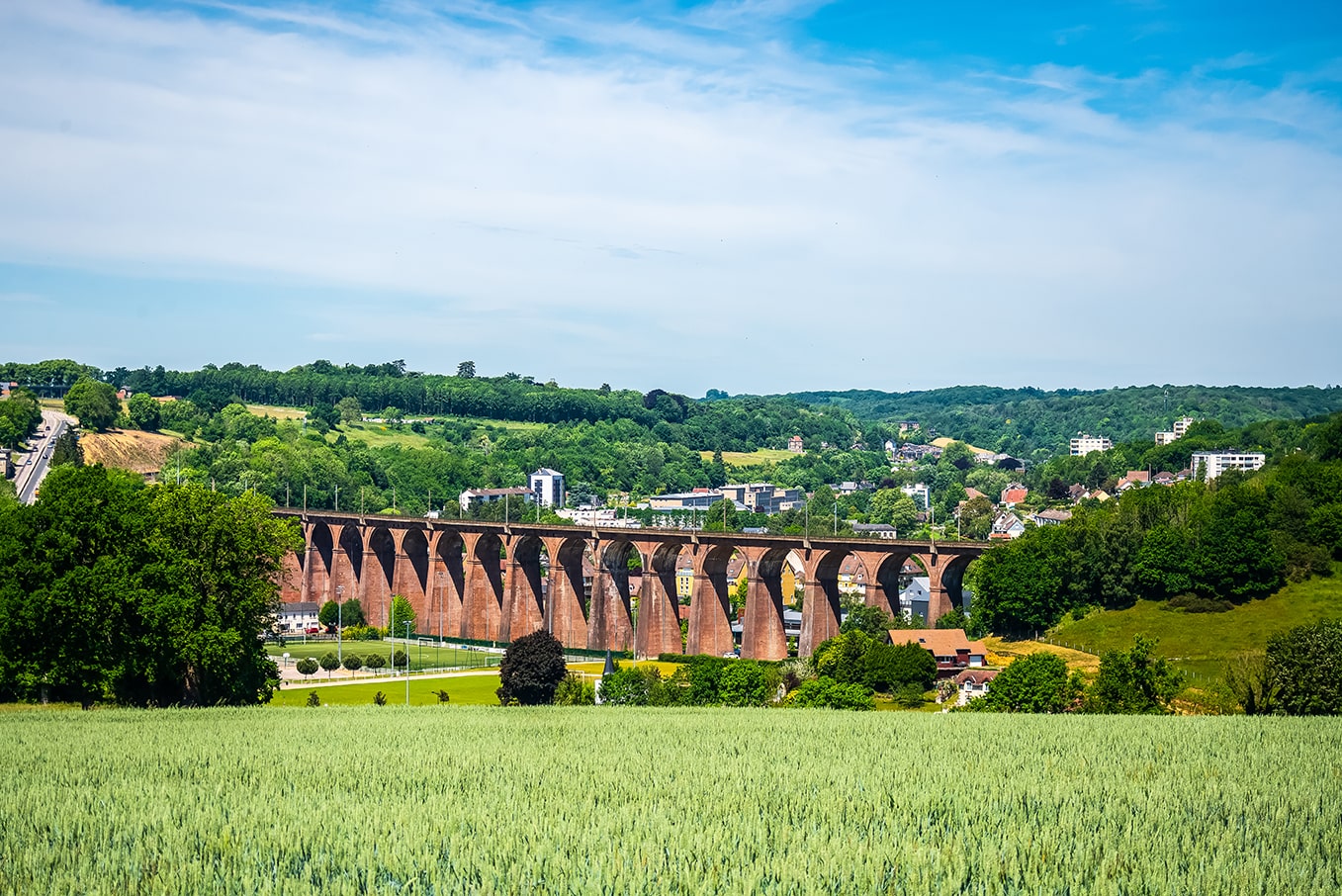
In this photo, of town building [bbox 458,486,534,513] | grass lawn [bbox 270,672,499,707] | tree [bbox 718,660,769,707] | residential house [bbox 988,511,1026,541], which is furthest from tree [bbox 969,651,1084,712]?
town building [bbox 458,486,534,513]

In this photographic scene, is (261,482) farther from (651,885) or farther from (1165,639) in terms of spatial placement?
(651,885)

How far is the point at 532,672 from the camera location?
6494 centimetres

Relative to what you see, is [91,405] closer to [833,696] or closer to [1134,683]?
[833,696]

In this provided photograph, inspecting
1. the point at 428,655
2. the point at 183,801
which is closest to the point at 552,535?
the point at 428,655

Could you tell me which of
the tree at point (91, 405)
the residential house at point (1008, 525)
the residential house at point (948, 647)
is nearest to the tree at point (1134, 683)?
the residential house at point (948, 647)

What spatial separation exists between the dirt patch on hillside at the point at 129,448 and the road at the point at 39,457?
4.69 m

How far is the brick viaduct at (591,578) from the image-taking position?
9019 centimetres

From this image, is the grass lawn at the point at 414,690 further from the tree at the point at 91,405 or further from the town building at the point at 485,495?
the tree at the point at 91,405

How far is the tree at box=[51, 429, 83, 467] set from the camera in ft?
507

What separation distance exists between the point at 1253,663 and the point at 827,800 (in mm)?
40434

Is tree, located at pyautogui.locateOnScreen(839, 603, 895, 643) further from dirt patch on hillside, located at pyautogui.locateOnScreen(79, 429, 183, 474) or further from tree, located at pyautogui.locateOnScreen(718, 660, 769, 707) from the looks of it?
dirt patch on hillside, located at pyautogui.locateOnScreen(79, 429, 183, 474)

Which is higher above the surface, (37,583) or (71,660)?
(37,583)

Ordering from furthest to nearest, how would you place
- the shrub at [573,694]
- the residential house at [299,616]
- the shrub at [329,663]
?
the residential house at [299,616]
the shrub at [329,663]
the shrub at [573,694]

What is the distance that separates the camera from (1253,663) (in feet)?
186
